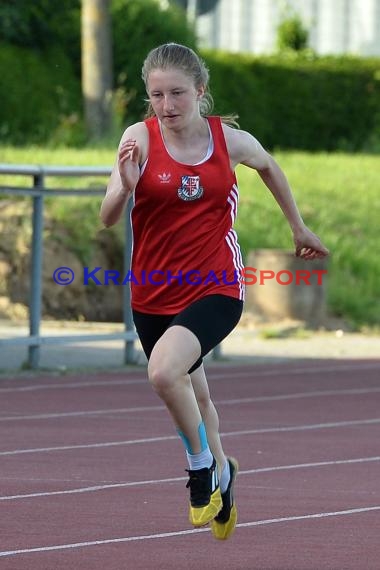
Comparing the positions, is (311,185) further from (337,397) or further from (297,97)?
(337,397)

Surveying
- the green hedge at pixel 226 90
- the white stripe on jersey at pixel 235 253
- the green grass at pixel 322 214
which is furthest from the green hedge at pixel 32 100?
the white stripe on jersey at pixel 235 253

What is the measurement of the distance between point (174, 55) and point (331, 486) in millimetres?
2687

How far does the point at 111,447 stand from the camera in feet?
30.2

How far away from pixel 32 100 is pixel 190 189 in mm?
20748

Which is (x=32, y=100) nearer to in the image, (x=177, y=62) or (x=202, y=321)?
(x=177, y=62)

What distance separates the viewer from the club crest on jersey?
240 inches

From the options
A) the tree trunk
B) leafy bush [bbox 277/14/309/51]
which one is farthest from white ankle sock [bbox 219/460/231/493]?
leafy bush [bbox 277/14/309/51]

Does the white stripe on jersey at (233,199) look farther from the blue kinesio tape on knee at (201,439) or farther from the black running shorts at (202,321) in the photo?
the blue kinesio tape on knee at (201,439)

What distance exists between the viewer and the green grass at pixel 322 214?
1808 centimetres

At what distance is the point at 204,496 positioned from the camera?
20.0 ft

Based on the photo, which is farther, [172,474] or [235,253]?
[172,474]

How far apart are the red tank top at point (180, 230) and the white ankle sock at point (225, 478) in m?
0.74

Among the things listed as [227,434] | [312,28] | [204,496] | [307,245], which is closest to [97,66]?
[227,434]

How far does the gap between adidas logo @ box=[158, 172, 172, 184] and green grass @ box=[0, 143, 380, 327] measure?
11503 millimetres
